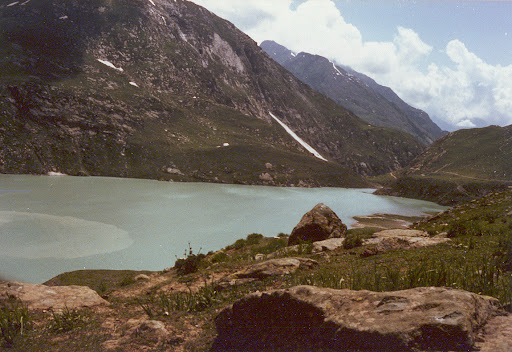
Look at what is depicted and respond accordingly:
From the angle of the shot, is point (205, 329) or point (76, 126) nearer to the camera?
point (205, 329)

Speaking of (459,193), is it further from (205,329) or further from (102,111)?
(102,111)

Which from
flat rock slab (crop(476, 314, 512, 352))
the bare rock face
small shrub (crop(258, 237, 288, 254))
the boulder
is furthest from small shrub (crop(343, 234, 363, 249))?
flat rock slab (crop(476, 314, 512, 352))

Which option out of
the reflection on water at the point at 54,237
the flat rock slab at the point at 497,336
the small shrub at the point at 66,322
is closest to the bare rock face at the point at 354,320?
the flat rock slab at the point at 497,336

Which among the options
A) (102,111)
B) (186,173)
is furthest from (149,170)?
(102,111)

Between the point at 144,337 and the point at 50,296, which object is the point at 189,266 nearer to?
the point at 50,296

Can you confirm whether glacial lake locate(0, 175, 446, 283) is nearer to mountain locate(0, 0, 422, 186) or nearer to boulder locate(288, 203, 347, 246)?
boulder locate(288, 203, 347, 246)

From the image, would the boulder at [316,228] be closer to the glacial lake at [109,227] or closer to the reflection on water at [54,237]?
the glacial lake at [109,227]
